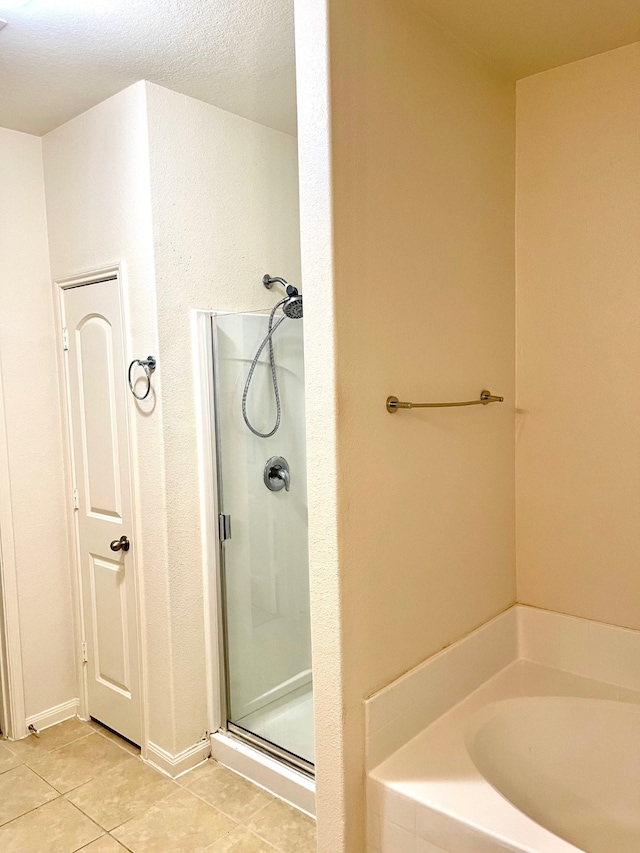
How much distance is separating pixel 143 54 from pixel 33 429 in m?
1.55

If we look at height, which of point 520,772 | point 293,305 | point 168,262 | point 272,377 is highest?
point 168,262

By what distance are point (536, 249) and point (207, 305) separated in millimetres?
1230

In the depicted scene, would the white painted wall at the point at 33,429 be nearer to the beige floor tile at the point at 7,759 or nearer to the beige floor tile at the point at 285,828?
the beige floor tile at the point at 7,759

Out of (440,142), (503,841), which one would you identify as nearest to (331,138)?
(440,142)

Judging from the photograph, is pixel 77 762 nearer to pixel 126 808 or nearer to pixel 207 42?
pixel 126 808

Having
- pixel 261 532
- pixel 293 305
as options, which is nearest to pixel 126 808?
pixel 261 532

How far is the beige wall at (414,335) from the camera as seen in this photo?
159cm

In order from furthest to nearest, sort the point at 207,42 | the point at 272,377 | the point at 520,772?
the point at 272,377 < the point at 207,42 < the point at 520,772

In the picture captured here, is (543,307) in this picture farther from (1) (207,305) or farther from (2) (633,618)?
(1) (207,305)

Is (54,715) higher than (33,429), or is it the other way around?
(33,429)

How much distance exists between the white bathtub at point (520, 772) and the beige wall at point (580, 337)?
0.31m

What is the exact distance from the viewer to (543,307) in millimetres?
2168

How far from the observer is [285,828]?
85.9 inches

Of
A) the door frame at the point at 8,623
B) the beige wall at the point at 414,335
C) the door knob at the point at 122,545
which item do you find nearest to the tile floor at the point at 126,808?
the door frame at the point at 8,623
